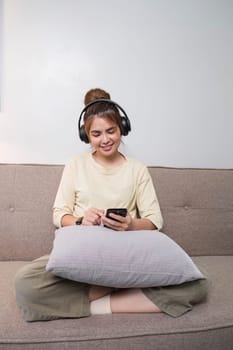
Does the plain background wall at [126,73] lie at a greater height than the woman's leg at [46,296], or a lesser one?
greater

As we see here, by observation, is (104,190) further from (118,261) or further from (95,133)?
(118,261)

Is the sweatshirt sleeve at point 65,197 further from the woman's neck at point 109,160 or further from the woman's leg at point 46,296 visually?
the woman's leg at point 46,296

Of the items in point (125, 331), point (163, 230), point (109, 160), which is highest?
point (109, 160)

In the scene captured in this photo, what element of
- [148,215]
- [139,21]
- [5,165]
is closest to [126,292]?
[148,215]

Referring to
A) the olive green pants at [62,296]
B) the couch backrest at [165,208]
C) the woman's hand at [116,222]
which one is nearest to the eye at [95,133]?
the couch backrest at [165,208]

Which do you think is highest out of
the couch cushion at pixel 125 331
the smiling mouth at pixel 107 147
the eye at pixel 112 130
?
the eye at pixel 112 130

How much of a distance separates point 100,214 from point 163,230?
43 cm

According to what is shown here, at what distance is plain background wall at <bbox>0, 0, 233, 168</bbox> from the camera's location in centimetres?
154

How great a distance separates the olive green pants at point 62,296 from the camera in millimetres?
892

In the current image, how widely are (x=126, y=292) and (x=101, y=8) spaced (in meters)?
1.29

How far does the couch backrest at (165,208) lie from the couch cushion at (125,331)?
0.40m

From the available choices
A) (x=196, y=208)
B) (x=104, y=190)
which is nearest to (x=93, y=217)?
(x=104, y=190)

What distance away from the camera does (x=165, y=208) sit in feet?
4.75

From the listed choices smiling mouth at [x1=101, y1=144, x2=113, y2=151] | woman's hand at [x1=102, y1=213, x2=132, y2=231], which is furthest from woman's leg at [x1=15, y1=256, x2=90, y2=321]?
smiling mouth at [x1=101, y1=144, x2=113, y2=151]
